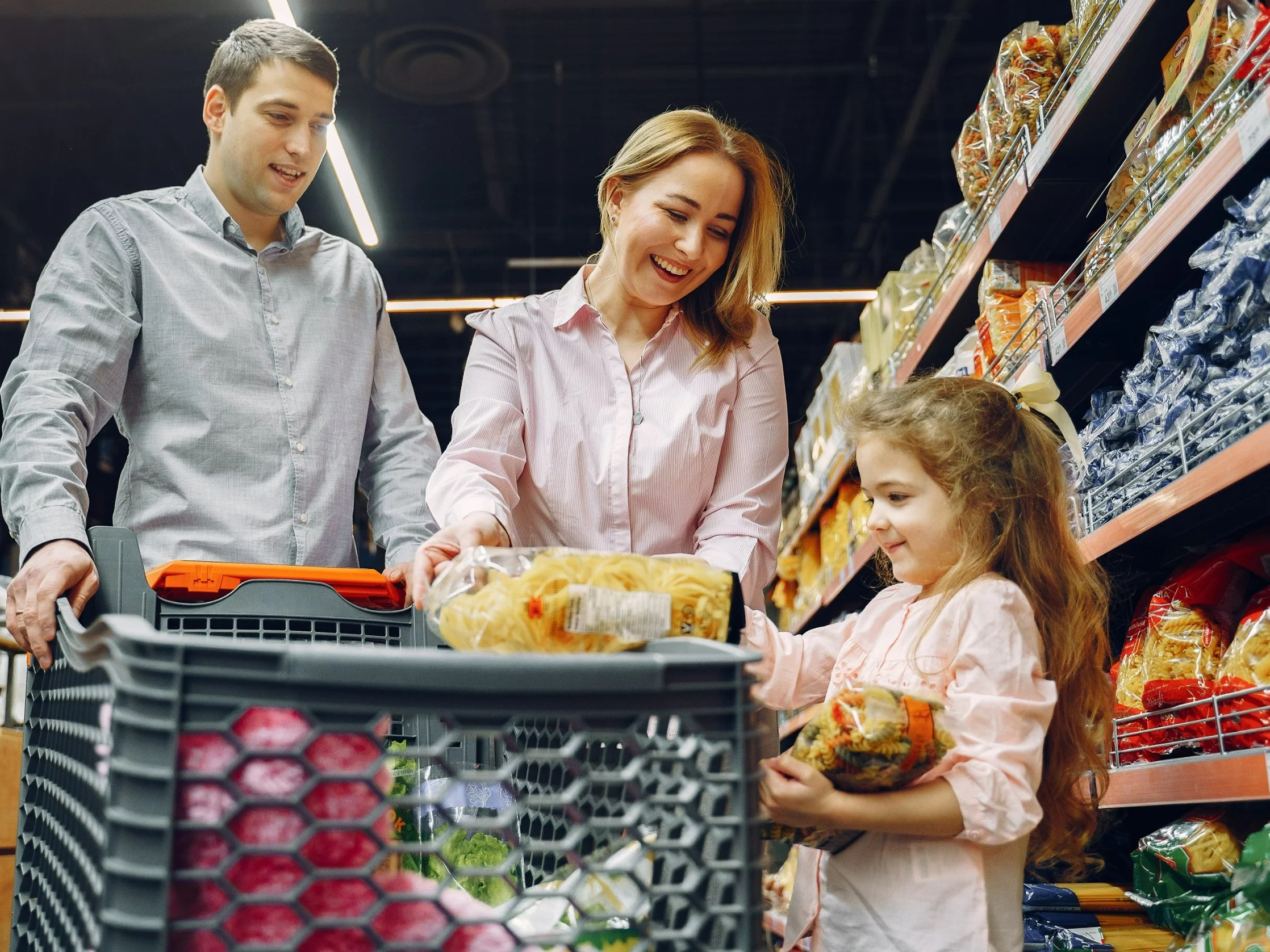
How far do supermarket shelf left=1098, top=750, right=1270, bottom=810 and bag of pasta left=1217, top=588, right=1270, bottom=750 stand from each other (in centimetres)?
4

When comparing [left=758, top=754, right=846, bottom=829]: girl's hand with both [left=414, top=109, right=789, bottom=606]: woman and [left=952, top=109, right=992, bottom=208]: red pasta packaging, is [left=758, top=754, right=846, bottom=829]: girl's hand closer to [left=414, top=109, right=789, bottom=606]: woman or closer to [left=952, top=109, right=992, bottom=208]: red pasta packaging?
[left=414, top=109, right=789, bottom=606]: woman

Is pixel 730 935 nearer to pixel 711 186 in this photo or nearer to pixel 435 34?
pixel 711 186

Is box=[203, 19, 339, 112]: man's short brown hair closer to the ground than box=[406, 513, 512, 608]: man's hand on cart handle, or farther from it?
farther from it

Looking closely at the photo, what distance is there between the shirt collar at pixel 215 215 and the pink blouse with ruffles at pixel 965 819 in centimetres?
101

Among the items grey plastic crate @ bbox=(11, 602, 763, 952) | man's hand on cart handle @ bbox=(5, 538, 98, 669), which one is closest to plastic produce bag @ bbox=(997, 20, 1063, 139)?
man's hand on cart handle @ bbox=(5, 538, 98, 669)

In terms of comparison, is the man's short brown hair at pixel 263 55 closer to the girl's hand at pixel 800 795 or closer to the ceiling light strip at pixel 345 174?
the girl's hand at pixel 800 795

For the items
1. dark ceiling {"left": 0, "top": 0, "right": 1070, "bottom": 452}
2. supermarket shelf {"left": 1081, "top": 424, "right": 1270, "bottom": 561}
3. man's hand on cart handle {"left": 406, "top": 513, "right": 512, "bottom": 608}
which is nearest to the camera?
man's hand on cart handle {"left": 406, "top": 513, "right": 512, "bottom": 608}

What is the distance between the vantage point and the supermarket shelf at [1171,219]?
1.43m

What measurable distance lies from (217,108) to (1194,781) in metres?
1.66

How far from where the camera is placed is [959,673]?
128 cm

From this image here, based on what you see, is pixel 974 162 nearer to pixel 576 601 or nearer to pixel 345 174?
pixel 576 601

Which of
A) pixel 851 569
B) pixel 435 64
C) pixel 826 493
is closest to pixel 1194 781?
pixel 851 569

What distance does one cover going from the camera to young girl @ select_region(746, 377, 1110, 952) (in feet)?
3.83

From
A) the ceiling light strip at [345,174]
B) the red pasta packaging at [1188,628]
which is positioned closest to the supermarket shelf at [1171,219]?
the red pasta packaging at [1188,628]
